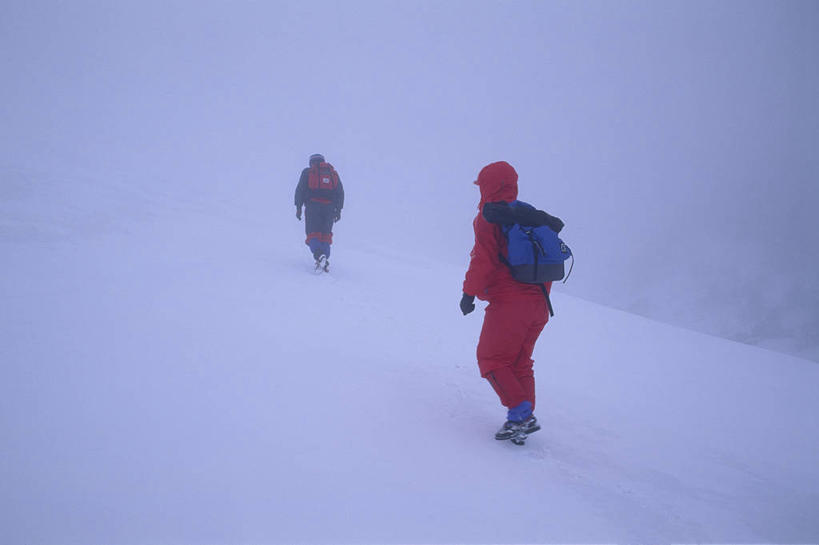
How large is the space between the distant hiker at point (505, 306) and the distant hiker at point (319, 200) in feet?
15.5

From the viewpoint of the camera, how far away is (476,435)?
9.11 feet

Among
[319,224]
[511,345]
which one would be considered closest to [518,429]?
[511,345]

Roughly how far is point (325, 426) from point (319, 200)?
528 centimetres

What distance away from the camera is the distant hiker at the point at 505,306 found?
2664 millimetres

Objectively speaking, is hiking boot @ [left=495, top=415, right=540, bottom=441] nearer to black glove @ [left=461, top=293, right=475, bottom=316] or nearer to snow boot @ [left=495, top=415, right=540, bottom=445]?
snow boot @ [left=495, top=415, right=540, bottom=445]

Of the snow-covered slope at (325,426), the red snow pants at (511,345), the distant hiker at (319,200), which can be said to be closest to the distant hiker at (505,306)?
the red snow pants at (511,345)

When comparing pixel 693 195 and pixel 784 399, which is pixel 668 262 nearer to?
pixel 693 195

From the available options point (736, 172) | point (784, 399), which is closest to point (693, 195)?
point (736, 172)

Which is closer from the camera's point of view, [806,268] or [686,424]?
[686,424]

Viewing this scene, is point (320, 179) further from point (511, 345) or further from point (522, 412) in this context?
point (522, 412)

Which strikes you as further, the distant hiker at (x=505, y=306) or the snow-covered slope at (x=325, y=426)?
the distant hiker at (x=505, y=306)

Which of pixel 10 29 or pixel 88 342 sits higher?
pixel 10 29

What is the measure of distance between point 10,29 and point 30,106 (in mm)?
47903

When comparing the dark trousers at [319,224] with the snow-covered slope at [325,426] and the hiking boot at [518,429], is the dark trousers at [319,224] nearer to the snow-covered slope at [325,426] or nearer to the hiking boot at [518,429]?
the snow-covered slope at [325,426]
